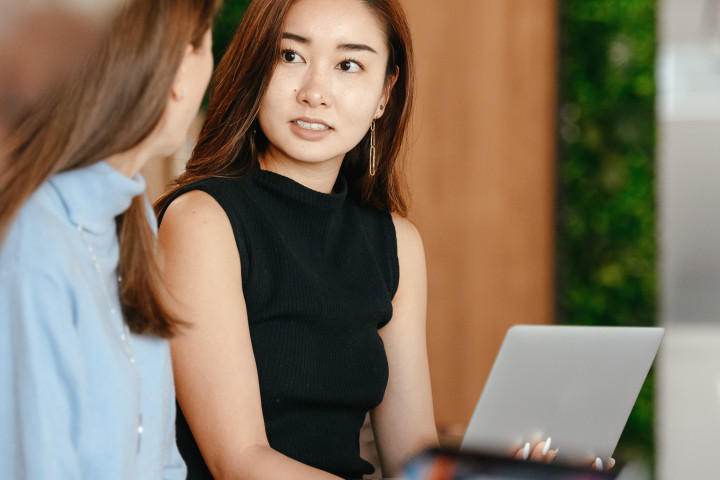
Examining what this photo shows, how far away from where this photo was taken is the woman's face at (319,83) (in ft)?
4.82

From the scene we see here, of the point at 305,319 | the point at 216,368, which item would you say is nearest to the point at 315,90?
the point at 305,319

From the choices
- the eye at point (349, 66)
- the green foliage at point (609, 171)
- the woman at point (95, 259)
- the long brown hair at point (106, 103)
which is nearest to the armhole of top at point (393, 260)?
the eye at point (349, 66)

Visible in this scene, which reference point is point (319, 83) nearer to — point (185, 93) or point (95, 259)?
point (185, 93)

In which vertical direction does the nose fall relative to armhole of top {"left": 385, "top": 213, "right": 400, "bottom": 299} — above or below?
above

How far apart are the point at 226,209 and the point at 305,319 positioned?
0.23m

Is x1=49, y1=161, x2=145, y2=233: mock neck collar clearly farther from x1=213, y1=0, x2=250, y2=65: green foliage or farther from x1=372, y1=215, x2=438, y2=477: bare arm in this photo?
x1=213, y1=0, x2=250, y2=65: green foliage

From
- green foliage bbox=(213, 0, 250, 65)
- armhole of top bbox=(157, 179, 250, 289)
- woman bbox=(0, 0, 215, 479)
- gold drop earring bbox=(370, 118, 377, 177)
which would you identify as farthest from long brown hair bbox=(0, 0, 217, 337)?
green foliage bbox=(213, 0, 250, 65)

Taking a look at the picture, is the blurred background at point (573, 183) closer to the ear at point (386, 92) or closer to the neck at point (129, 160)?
the ear at point (386, 92)

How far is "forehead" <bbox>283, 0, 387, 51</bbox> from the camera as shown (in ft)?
4.84

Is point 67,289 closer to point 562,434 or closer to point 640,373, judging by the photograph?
point 562,434

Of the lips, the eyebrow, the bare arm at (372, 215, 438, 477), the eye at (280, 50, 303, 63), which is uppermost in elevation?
the eyebrow

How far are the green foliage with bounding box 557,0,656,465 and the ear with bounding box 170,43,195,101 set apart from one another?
2.35m

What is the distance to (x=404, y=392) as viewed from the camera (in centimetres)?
168

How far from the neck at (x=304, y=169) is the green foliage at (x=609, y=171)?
1.75 metres
